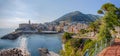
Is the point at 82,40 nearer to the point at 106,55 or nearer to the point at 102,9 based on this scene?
the point at 102,9

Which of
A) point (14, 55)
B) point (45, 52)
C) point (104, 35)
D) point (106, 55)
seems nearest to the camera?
point (106, 55)

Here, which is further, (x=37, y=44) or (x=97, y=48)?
(x=37, y=44)

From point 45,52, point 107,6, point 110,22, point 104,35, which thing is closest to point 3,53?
point 104,35

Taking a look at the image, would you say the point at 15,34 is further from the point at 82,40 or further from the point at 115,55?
the point at 115,55

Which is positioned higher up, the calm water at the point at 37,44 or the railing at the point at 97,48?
the railing at the point at 97,48

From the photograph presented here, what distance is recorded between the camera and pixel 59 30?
195375 millimetres

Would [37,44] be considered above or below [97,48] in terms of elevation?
below

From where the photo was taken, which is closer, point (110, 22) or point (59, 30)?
point (110, 22)

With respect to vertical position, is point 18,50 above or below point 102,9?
below

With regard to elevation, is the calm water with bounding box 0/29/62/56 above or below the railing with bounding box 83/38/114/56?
below

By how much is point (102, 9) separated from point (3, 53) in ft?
41.4

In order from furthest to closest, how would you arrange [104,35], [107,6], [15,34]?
[15,34]
[107,6]
[104,35]

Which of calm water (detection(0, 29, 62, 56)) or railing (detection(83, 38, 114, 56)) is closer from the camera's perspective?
railing (detection(83, 38, 114, 56))

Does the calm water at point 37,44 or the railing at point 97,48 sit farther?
the calm water at point 37,44
